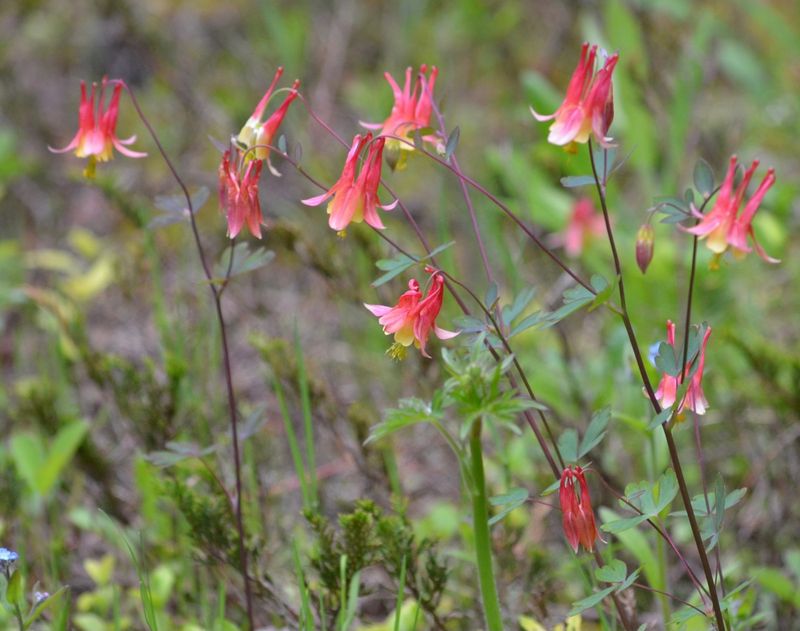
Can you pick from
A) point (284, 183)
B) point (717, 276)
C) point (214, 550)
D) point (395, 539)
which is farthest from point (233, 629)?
point (284, 183)

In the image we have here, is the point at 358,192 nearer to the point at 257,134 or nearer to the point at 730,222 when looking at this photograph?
the point at 257,134

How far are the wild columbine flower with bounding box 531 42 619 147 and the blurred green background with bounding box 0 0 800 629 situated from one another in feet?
1.01

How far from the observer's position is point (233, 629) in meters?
1.51

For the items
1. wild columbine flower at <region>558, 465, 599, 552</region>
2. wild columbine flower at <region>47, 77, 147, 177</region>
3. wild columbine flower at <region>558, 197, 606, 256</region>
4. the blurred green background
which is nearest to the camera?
wild columbine flower at <region>558, 465, 599, 552</region>

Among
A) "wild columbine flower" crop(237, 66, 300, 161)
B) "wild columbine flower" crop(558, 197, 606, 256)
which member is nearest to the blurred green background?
"wild columbine flower" crop(558, 197, 606, 256)

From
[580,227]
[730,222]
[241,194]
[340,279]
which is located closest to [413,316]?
[241,194]

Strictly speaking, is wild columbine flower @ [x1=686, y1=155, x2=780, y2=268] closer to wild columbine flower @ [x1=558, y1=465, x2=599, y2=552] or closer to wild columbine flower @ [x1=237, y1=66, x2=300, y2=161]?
wild columbine flower @ [x1=558, y1=465, x2=599, y2=552]

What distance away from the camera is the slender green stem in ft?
3.89

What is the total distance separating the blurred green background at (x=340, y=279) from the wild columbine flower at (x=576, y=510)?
393 millimetres

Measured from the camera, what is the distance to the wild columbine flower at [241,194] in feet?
4.19

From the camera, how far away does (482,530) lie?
4.07 ft

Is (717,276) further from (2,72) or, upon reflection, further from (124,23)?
(2,72)

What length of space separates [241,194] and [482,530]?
1.77 ft

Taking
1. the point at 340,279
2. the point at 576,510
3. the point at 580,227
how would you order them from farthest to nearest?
the point at 580,227, the point at 340,279, the point at 576,510
